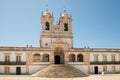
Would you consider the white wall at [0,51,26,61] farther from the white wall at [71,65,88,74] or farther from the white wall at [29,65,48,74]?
the white wall at [71,65,88,74]

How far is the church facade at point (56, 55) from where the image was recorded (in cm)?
4244

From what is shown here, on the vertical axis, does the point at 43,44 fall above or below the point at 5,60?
above

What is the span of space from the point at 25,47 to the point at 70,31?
1163 centimetres

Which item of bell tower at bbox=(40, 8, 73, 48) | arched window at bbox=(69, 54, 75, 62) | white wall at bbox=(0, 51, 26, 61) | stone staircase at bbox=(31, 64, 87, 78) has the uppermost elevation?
bell tower at bbox=(40, 8, 73, 48)

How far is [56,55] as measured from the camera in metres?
46.2

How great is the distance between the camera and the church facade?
139 feet

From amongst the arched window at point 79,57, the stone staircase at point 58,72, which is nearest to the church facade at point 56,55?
the arched window at point 79,57

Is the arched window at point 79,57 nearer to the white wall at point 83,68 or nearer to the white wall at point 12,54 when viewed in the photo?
the white wall at point 83,68

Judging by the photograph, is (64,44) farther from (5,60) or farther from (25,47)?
(5,60)

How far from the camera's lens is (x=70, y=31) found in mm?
48469

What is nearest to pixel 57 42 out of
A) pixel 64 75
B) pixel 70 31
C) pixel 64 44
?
pixel 64 44

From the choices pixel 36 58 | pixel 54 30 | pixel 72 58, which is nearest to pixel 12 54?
pixel 36 58

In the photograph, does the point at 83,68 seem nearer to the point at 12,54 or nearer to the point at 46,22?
the point at 46,22

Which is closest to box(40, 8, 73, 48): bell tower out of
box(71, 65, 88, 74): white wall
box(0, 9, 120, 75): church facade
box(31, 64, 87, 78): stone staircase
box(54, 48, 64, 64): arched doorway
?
box(0, 9, 120, 75): church facade
